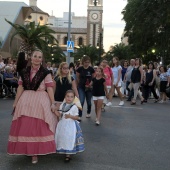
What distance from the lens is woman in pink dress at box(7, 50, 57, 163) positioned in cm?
531

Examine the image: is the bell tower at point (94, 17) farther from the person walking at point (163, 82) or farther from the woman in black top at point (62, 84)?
the woman in black top at point (62, 84)

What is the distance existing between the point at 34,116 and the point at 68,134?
2.09ft

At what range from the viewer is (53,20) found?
473 feet

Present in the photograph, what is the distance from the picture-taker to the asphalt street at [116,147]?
553cm

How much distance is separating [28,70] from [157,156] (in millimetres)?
2676

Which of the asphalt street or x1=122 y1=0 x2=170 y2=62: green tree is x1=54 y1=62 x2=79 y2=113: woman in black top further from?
x1=122 y1=0 x2=170 y2=62: green tree

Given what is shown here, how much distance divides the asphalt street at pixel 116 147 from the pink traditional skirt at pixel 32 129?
268 mm

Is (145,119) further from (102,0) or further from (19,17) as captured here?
(102,0)

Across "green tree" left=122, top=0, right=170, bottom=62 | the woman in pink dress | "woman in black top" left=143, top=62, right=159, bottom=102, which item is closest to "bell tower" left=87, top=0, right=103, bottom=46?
"green tree" left=122, top=0, right=170, bottom=62

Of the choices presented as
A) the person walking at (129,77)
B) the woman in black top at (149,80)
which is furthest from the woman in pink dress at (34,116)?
the woman in black top at (149,80)

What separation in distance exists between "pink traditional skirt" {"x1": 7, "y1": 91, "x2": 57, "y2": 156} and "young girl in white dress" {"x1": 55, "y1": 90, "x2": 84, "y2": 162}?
0.21m

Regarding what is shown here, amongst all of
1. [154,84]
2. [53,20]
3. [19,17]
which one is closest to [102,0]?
[53,20]

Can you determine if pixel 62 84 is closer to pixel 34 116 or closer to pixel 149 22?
pixel 34 116

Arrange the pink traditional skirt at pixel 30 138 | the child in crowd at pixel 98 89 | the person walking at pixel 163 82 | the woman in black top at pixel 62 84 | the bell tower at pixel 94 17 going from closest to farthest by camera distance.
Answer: the pink traditional skirt at pixel 30 138 < the woman in black top at pixel 62 84 < the child in crowd at pixel 98 89 < the person walking at pixel 163 82 < the bell tower at pixel 94 17
